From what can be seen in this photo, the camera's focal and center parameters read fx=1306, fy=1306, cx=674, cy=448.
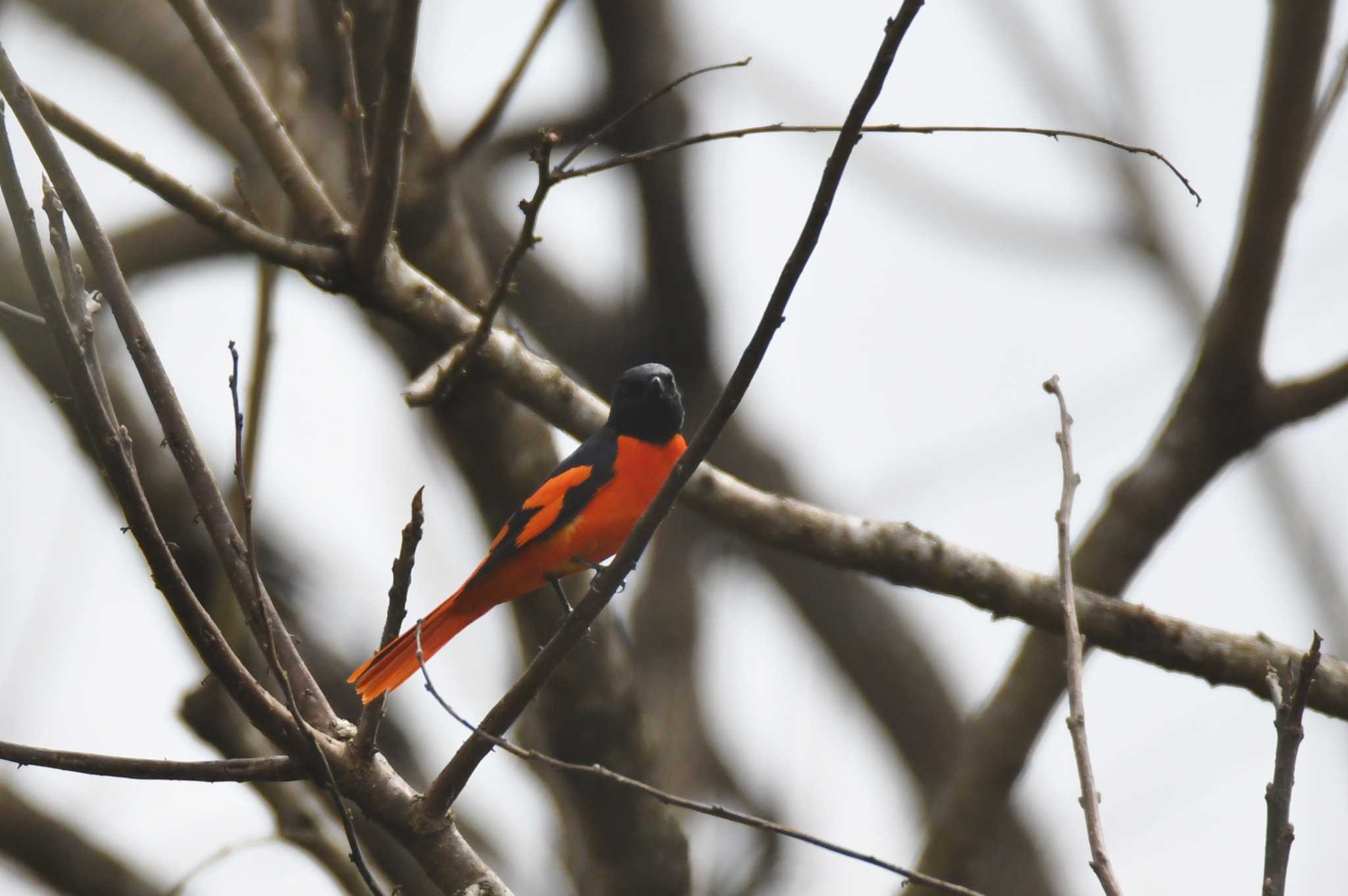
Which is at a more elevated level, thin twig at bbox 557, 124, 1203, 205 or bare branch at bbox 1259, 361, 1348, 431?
bare branch at bbox 1259, 361, 1348, 431

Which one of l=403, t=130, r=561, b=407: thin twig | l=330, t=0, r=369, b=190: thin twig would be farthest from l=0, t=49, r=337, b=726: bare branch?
l=330, t=0, r=369, b=190: thin twig

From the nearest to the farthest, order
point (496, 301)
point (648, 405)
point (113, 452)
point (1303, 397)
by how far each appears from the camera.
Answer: point (113, 452) < point (496, 301) < point (1303, 397) < point (648, 405)

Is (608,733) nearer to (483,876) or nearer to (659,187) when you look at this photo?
(483,876)

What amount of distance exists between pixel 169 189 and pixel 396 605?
1.57m

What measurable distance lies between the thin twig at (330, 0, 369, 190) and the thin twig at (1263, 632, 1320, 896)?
2.58 metres

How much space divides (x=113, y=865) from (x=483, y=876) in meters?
2.65

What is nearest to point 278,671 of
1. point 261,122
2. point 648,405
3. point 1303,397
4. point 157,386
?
point 157,386

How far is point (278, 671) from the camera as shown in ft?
8.02

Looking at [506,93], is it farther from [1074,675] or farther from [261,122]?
[1074,675]

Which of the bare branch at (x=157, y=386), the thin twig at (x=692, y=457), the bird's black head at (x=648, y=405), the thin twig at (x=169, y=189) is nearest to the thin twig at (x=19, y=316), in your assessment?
the bare branch at (x=157, y=386)

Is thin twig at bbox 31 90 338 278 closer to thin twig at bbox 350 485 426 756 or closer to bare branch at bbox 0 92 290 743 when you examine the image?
bare branch at bbox 0 92 290 743

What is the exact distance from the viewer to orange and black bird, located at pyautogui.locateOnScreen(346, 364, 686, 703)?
13.7 ft

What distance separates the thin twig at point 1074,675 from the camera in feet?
7.05

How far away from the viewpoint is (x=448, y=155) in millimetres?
4879
